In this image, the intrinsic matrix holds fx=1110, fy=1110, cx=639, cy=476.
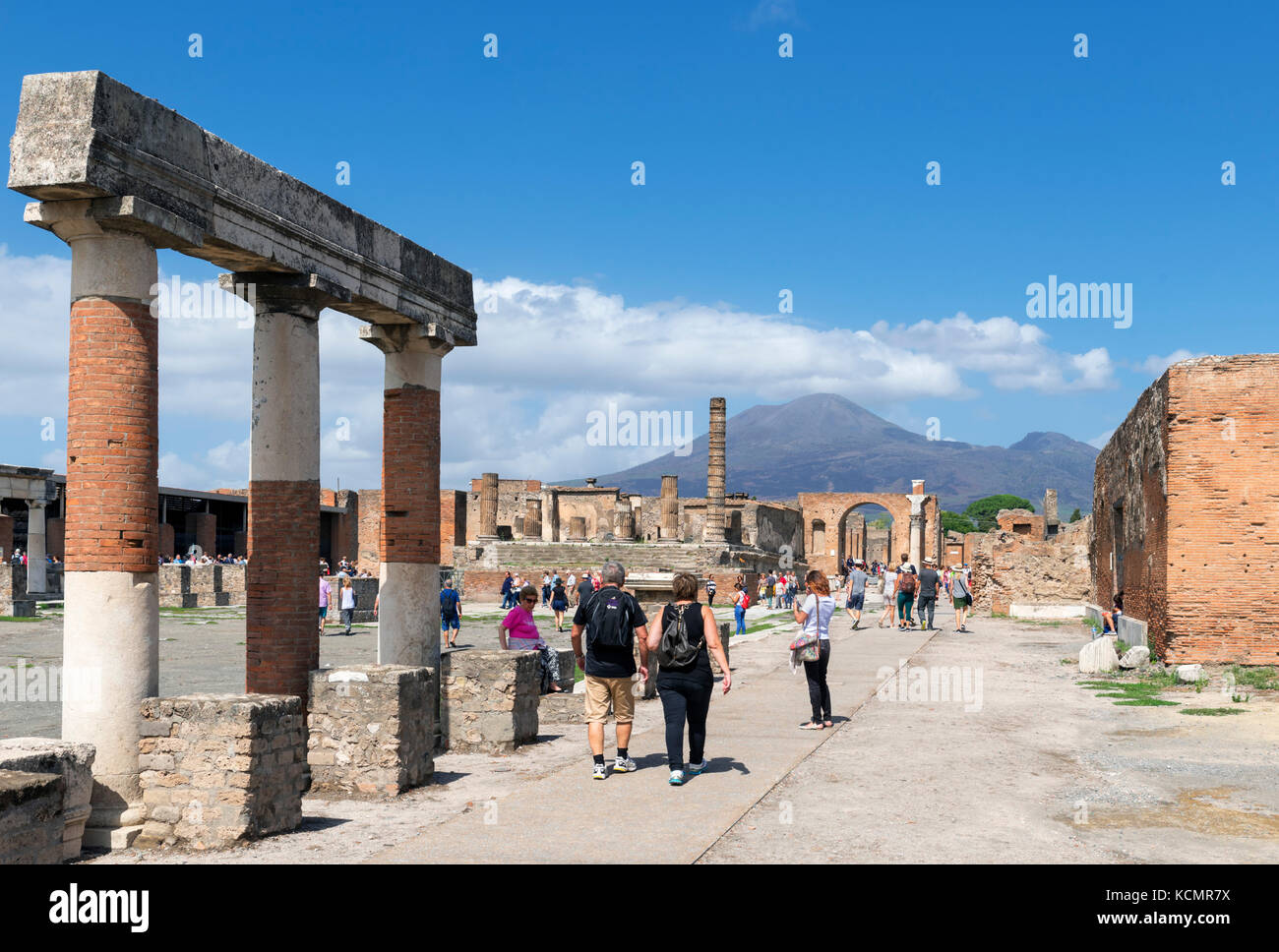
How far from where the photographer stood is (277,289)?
835 cm

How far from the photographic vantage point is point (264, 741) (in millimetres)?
6398

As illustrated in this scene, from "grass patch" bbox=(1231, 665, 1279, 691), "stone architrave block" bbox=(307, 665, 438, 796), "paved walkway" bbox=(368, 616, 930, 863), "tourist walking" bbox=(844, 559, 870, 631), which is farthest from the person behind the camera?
"tourist walking" bbox=(844, 559, 870, 631)

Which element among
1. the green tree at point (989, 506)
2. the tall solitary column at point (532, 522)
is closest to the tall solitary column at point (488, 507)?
the tall solitary column at point (532, 522)

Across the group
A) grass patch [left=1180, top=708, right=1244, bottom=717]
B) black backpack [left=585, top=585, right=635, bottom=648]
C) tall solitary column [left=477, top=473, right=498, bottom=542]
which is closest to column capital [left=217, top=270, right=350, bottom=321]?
black backpack [left=585, top=585, right=635, bottom=648]

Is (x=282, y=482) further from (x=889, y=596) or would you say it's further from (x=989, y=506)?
(x=989, y=506)

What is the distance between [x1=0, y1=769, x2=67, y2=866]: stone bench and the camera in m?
5.31

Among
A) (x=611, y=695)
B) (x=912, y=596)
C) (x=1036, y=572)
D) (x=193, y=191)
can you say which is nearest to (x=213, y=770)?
(x=611, y=695)

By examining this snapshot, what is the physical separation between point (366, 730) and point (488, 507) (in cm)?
4196

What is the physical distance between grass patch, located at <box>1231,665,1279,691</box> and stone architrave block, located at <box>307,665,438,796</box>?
10695mm

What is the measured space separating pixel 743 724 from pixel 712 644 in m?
2.74

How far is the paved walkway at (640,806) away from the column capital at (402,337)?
12.8ft

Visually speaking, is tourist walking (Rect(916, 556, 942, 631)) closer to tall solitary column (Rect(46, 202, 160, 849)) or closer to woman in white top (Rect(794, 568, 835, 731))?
woman in white top (Rect(794, 568, 835, 731))
